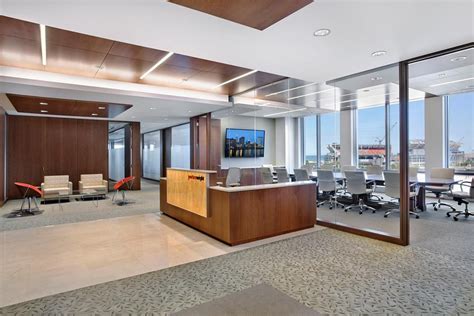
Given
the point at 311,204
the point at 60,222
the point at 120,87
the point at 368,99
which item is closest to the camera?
the point at 311,204

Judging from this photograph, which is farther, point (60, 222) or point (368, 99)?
point (368, 99)

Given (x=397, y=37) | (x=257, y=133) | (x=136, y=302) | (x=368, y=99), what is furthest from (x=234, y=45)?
(x=368, y=99)

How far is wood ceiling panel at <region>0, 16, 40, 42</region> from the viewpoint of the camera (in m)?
3.46

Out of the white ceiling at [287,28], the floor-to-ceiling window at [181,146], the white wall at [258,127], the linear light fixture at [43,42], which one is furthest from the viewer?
the floor-to-ceiling window at [181,146]

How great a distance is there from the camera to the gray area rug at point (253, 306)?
2467 millimetres

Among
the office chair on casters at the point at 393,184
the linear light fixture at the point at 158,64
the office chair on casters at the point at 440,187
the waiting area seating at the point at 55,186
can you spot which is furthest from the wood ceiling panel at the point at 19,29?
the office chair on casters at the point at 440,187

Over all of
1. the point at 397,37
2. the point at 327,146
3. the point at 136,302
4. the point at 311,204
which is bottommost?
the point at 136,302

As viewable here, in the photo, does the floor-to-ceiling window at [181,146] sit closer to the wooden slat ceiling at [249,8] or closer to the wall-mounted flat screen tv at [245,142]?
the wall-mounted flat screen tv at [245,142]

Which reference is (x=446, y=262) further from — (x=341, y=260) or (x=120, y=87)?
(x=120, y=87)

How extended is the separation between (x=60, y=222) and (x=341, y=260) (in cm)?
565

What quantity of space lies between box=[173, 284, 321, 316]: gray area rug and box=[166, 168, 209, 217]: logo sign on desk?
2.11 metres

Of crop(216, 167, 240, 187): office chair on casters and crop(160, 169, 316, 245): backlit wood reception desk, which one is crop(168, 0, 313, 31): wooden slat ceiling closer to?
crop(160, 169, 316, 245): backlit wood reception desk

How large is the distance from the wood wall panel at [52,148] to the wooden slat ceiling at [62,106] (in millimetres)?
1207

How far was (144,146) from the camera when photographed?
15711mm
